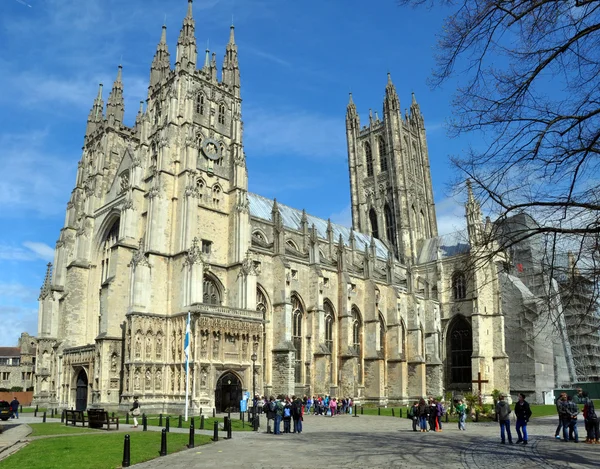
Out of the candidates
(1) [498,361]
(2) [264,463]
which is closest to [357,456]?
(2) [264,463]

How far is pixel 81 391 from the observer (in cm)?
3941

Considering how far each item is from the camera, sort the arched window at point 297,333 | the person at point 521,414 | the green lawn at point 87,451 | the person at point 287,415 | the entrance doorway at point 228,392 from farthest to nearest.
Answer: the arched window at point 297,333
the entrance doorway at point 228,392
the person at point 287,415
the person at point 521,414
the green lawn at point 87,451

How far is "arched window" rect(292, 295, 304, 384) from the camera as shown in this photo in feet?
139

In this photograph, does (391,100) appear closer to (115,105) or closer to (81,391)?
(115,105)

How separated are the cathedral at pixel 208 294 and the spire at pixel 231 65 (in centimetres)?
15

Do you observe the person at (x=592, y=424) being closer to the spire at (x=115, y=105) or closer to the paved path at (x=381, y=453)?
the paved path at (x=381, y=453)

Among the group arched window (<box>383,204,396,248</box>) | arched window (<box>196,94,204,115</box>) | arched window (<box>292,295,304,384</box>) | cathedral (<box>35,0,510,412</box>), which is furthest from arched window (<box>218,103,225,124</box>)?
arched window (<box>383,204,396,248</box>)

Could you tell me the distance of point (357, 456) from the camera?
14.1 meters

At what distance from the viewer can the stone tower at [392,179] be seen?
225 ft

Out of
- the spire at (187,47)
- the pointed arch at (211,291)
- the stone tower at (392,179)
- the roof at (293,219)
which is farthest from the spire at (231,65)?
the stone tower at (392,179)

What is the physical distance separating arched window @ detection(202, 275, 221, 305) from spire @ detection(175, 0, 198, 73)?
1700 centimetres

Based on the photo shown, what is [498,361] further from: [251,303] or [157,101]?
[157,101]

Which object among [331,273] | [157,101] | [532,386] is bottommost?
[532,386]

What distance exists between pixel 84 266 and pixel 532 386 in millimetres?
44093
